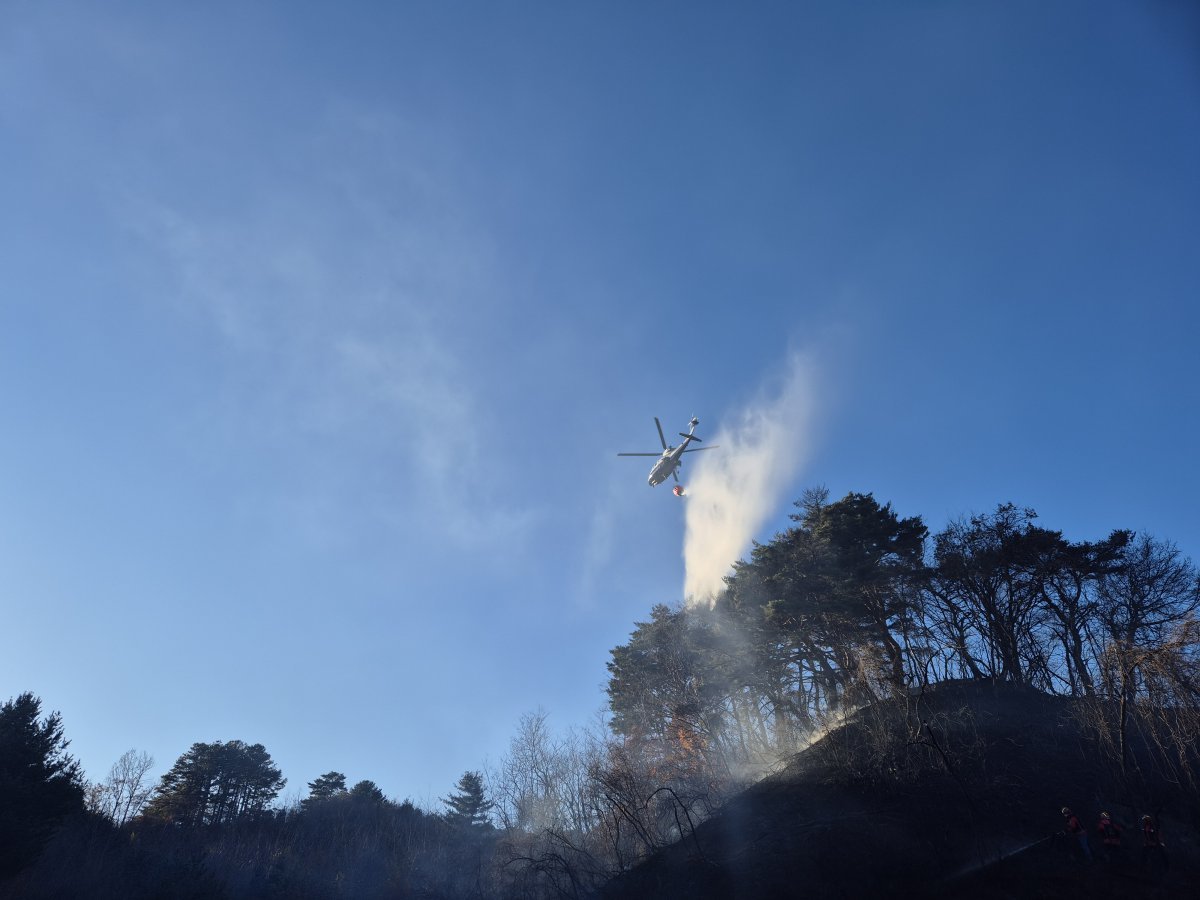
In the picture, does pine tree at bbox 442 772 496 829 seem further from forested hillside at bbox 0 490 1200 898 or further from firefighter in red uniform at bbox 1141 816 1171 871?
firefighter in red uniform at bbox 1141 816 1171 871

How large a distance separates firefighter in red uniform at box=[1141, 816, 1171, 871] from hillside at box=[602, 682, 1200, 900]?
1.15ft

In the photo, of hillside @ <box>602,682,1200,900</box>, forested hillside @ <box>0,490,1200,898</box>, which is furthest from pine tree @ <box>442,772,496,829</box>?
hillside @ <box>602,682,1200,900</box>

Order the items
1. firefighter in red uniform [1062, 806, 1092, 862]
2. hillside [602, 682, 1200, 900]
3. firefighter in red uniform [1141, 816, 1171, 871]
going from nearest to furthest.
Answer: firefighter in red uniform [1141, 816, 1171, 871] → firefighter in red uniform [1062, 806, 1092, 862] → hillside [602, 682, 1200, 900]

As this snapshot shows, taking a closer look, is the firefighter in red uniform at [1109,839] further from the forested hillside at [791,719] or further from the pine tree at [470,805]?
the pine tree at [470,805]

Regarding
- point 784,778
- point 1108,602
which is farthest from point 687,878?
point 1108,602

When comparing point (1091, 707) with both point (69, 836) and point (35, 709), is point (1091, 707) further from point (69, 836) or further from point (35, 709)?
point (69, 836)

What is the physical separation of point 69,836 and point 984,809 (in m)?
51.0

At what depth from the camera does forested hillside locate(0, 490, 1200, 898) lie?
76.5 ft

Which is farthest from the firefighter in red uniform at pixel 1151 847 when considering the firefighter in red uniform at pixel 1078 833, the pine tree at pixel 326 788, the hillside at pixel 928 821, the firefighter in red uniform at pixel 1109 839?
the pine tree at pixel 326 788

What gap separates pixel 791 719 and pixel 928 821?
13756 mm

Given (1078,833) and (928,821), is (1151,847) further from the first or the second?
(928,821)

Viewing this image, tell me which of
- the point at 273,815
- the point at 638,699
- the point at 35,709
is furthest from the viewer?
the point at 273,815

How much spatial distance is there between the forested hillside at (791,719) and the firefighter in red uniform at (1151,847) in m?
2.35

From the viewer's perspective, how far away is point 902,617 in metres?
31.6
